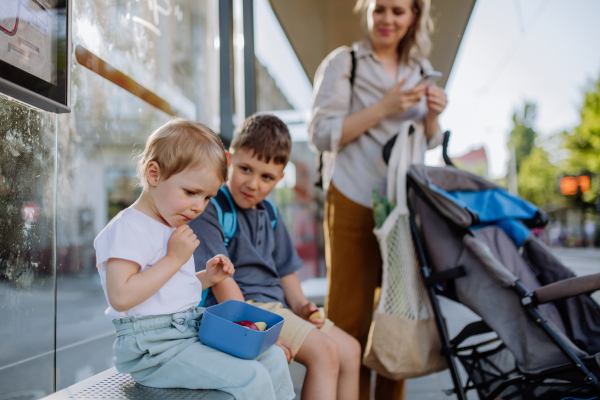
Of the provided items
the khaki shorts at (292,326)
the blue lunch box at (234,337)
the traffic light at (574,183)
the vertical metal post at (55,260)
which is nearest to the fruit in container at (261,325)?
the blue lunch box at (234,337)

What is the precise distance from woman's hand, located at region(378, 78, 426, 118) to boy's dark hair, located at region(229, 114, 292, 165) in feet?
1.78

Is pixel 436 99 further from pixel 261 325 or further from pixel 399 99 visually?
pixel 261 325

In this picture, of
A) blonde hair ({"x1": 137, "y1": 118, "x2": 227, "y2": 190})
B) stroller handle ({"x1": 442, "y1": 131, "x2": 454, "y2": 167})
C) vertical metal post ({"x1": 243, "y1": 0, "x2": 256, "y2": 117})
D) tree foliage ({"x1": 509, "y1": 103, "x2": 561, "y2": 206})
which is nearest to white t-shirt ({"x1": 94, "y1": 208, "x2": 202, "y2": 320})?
blonde hair ({"x1": 137, "y1": 118, "x2": 227, "y2": 190})

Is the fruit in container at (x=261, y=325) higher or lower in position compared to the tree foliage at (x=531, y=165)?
lower

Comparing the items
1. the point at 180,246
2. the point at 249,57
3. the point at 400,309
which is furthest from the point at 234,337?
the point at 249,57

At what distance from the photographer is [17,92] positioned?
1.05 metres

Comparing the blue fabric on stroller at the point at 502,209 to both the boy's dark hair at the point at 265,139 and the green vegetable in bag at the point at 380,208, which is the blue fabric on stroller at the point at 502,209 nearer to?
the green vegetable in bag at the point at 380,208

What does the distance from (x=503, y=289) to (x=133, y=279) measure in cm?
129

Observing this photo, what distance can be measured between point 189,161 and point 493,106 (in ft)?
41.4

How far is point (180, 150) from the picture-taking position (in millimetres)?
1041

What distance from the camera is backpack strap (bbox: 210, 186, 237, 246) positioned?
1.45 meters

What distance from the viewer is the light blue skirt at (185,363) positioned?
35.7 inches

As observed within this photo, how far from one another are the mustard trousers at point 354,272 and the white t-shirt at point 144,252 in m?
0.96

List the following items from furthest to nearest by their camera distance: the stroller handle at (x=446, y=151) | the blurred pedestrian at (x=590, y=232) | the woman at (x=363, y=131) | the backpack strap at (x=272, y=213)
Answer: the blurred pedestrian at (x=590, y=232)
the stroller handle at (x=446, y=151)
the woman at (x=363, y=131)
the backpack strap at (x=272, y=213)
